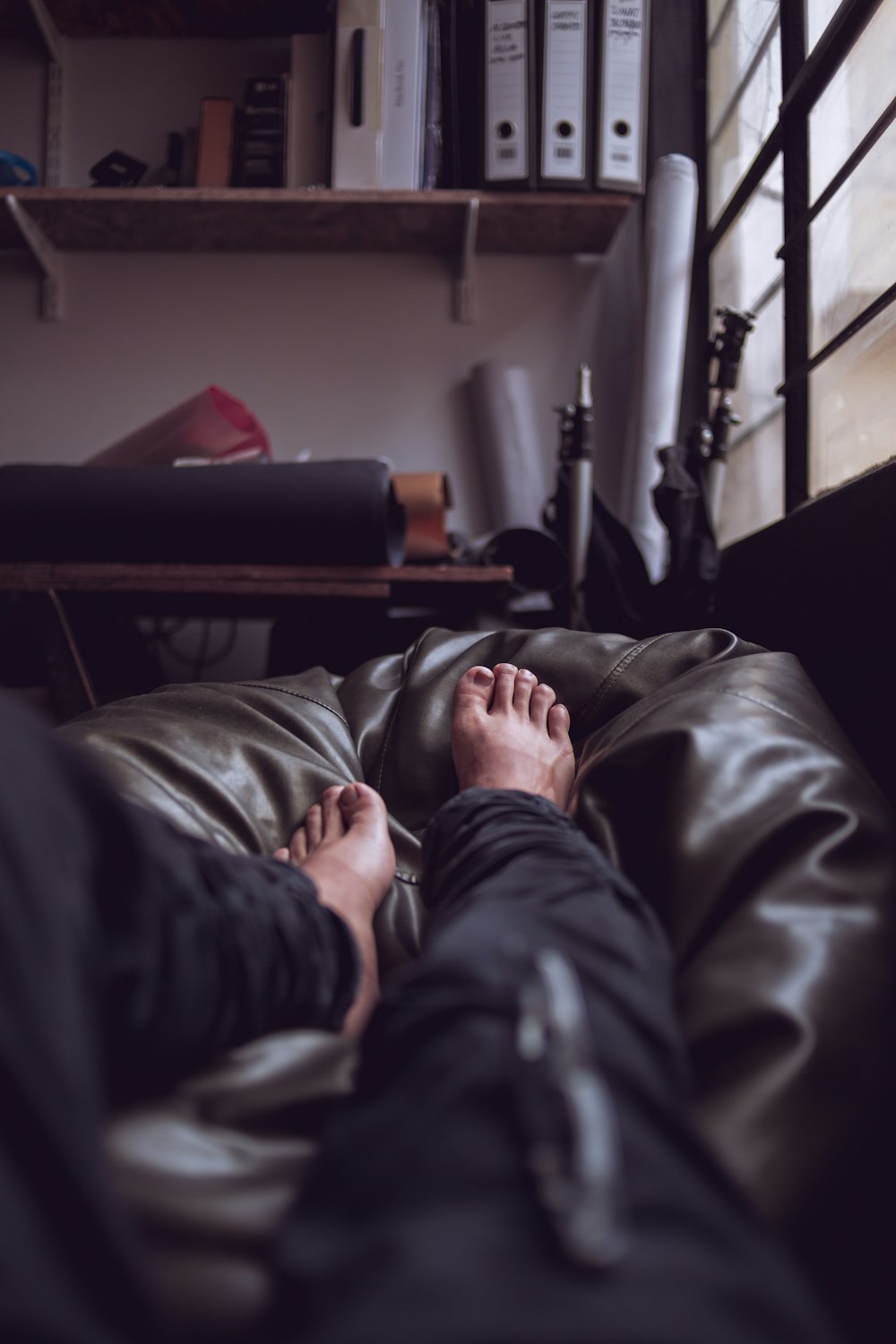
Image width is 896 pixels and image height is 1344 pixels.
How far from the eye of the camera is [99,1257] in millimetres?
363

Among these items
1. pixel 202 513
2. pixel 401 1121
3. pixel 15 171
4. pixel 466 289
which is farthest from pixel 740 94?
pixel 401 1121

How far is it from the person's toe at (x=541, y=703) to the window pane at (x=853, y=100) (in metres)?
1.08

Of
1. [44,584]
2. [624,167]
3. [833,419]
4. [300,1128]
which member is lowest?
[300,1128]

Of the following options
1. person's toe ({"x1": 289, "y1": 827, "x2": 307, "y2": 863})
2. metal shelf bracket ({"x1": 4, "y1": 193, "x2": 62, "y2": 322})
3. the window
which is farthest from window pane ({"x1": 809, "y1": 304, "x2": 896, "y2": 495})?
metal shelf bracket ({"x1": 4, "y1": 193, "x2": 62, "y2": 322})

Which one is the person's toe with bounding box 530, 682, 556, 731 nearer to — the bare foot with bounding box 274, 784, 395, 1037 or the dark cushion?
the dark cushion

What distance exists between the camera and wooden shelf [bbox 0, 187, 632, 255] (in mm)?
2000

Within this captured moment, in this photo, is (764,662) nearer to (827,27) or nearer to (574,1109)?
(574,1109)

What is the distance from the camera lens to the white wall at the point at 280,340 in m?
2.29

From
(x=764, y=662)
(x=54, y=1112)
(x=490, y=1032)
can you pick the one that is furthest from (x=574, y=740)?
(x=54, y=1112)

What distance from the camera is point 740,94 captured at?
2.06m

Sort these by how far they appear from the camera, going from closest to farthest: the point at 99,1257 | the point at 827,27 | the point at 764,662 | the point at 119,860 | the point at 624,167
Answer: the point at 99,1257 < the point at 119,860 < the point at 764,662 < the point at 827,27 < the point at 624,167

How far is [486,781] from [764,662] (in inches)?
12.6

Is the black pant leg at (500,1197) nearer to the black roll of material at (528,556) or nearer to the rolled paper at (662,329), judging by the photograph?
the black roll of material at (528,556)

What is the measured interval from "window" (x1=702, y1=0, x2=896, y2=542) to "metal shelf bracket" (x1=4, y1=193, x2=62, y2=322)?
1.62 metres
